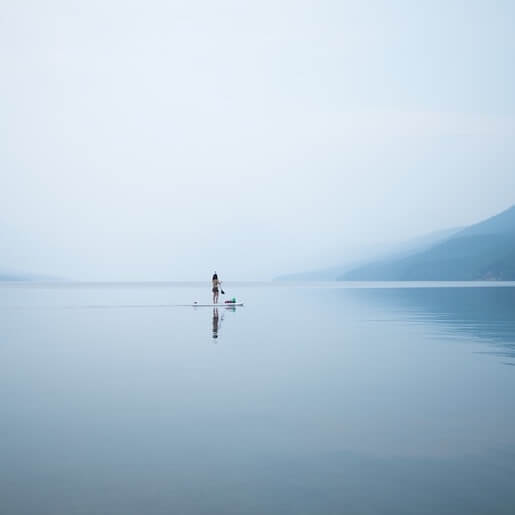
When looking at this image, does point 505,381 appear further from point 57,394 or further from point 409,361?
point 57,394

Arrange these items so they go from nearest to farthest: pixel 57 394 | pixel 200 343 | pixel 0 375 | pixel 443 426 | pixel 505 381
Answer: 1. pixel 443 426
2. pixel 57 394
3. pixel 505 381
4. pixel 0 375
5. pixel 200 343

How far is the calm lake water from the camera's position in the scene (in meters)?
8.32

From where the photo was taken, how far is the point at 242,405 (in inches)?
561

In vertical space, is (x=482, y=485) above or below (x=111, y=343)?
below

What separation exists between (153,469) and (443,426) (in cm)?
690

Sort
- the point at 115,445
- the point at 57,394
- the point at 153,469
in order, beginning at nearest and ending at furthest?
the point at 153,469
the point at 115,445
the point at 57,394

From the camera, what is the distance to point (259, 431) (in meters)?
11.9

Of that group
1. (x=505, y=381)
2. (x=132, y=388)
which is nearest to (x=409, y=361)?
(x=505, y=381)

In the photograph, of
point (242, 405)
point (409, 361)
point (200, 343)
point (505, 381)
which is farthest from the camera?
point (200, 343)

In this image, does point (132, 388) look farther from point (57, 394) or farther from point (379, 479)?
point (379, 479)

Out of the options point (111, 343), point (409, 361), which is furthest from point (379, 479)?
point (111, 343)

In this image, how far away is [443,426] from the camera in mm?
12242

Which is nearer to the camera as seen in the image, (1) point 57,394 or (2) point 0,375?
(1) point 57,394

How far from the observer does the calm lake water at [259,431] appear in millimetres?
8320
